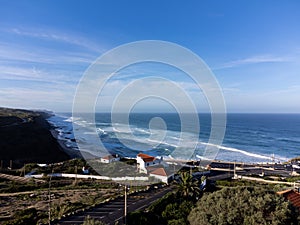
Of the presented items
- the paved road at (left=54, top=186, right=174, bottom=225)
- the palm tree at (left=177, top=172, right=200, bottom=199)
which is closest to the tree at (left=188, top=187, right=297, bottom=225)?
the paved road at (left=54, top=186, right=174, bottom=225)

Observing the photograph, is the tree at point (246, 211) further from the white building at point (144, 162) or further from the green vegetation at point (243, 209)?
the white building at point (144, 162)

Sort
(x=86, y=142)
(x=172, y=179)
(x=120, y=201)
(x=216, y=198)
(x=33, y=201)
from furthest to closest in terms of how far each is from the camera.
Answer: (x=86, y=142), (x=172, y=179), (x=33, y=201), (x=120, y=201), (x=216, y=198)

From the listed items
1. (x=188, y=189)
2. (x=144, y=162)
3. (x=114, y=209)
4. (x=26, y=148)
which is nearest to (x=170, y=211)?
(x=188, y=189)

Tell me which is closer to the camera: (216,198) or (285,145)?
(216,198)

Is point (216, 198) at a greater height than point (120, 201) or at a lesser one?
greater

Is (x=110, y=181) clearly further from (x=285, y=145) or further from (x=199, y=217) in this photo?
(x=285, y=145)

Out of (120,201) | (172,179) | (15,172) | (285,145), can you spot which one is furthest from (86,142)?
(285,145)

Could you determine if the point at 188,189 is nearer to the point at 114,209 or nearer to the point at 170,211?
the point at 170,211
